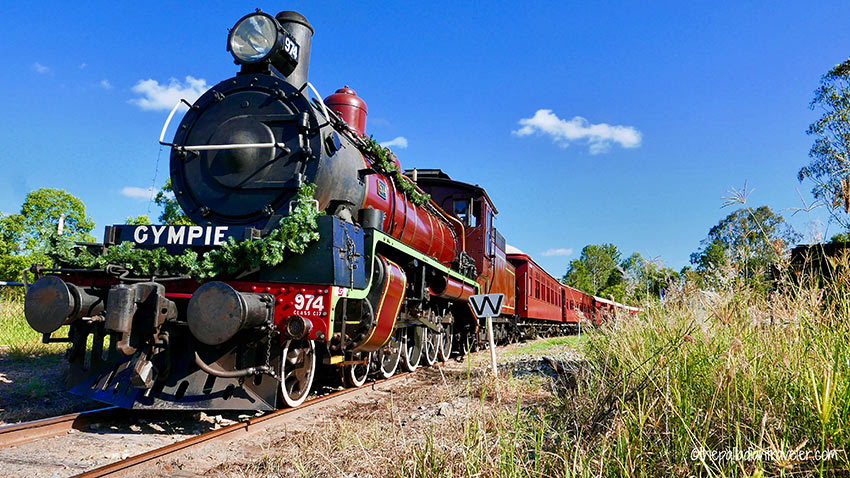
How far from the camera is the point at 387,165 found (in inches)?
274

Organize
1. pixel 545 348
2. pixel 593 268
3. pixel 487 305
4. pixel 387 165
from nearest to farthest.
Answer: pixel 387 165
pixel 487 305
pixel 545 348
pixel 593 268

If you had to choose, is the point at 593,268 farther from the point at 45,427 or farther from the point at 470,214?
the point at 45,427

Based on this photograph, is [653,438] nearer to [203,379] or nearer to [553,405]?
[553,405]

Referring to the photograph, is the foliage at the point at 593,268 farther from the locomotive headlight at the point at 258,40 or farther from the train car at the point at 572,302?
the locomotive headlight at the point at 258,40

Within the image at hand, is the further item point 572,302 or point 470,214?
point 572,302

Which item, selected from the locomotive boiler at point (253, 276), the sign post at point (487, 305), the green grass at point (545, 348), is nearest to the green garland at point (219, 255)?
the locomotive boiler at point (253, 276)

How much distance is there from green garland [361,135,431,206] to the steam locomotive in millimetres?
32

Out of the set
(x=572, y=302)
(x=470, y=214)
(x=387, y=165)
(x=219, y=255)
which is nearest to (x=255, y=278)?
(x=219, y=255)

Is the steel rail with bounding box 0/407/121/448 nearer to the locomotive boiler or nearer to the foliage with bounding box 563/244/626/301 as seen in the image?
the locomotive boiler

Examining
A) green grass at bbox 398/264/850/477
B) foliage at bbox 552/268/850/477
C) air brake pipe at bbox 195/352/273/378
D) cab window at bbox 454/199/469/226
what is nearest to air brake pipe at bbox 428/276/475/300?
cab window at bbox 454/199/469/226

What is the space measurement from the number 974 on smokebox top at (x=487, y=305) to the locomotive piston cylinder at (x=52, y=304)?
437cm

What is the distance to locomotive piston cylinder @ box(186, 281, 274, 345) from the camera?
4.15 metres

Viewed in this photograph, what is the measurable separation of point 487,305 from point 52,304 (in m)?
4.75

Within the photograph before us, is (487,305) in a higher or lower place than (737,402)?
higher
